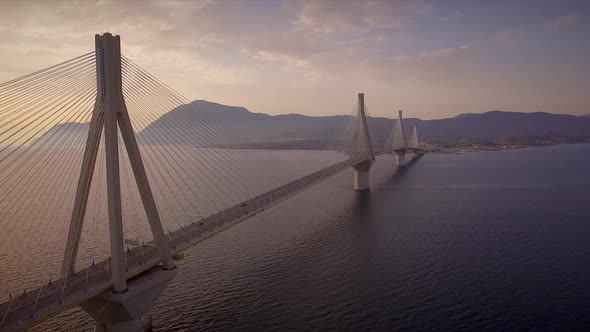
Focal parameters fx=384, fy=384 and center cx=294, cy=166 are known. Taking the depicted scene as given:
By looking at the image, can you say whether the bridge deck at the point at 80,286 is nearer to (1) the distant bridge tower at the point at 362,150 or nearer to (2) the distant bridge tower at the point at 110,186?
(2) the distant bridge tower at the point at 110,186

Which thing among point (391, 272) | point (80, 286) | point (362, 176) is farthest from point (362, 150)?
point (80, 286)

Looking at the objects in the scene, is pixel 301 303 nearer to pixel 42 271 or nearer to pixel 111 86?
pixel 111 86

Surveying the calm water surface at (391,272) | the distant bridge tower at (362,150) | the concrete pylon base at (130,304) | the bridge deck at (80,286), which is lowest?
the calm water surface at (391,272)

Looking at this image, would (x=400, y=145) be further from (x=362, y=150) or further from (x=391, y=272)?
(x=391, y=272)

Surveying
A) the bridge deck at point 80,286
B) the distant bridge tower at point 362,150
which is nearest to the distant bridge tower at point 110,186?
the bridge deck at point 80,286

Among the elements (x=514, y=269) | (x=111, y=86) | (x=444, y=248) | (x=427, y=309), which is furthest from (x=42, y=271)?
(x=514, y=269)

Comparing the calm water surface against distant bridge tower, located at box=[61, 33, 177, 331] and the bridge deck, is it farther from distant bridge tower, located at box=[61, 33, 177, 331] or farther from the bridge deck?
the bridge deck
